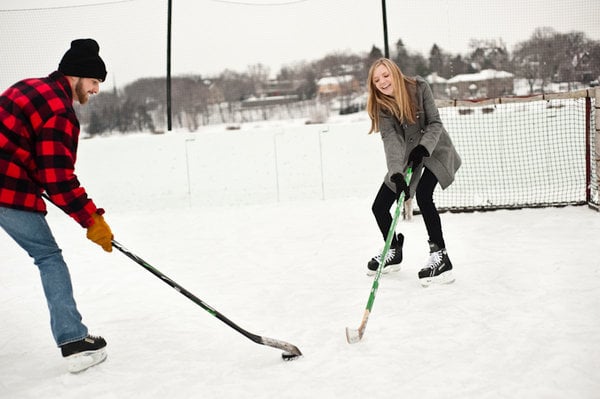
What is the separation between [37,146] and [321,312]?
1.39 metres

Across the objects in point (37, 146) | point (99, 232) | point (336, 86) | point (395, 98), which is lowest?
point (99, 232)

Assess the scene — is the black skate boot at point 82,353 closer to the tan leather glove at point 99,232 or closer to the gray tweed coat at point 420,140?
the tan leather glove at point 99,232

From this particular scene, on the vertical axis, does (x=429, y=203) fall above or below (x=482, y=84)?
below

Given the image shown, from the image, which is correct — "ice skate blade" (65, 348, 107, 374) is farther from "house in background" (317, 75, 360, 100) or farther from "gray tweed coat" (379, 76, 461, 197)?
"house in background" (317, 75, 360, 100)

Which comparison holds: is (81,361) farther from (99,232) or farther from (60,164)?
(60,164)

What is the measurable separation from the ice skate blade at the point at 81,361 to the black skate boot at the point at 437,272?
5.10 feet

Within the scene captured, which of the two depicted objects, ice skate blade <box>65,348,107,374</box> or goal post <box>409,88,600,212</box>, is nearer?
ice skate blade <box>65,348,107,374</box>

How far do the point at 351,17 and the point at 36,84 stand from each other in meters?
4.72

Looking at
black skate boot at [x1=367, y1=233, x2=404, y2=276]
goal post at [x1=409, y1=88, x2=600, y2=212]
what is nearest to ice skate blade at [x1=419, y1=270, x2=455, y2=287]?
black skate boot at [x1=367, y1=233, x2=404, y2=276]

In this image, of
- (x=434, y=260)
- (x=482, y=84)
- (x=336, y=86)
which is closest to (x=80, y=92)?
(x=434, y=260)

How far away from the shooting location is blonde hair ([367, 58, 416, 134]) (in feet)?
9.20

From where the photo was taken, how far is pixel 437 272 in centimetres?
283

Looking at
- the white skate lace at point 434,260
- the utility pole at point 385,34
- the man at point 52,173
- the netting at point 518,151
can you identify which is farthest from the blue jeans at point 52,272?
the utility pole at point 385,34

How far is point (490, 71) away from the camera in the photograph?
6.53 m
